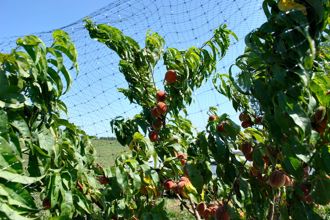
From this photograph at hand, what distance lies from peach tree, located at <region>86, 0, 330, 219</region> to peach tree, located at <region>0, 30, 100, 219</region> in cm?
25

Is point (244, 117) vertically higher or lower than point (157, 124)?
lower

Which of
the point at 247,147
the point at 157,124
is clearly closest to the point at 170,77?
the point at 157,124

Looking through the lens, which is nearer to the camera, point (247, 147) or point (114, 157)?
point (247, 147)

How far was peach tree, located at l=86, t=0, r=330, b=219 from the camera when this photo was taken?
1.27 metres

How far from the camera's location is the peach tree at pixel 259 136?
4.17 feet

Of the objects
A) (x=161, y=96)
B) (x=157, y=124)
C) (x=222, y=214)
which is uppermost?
(x=161, y=96)

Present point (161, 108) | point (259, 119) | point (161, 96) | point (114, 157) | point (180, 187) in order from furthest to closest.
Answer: point (114, 157), point (161, 96), point (161, 108), point (259, 119), point (180, 187)

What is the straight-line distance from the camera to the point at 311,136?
1266 millimetres

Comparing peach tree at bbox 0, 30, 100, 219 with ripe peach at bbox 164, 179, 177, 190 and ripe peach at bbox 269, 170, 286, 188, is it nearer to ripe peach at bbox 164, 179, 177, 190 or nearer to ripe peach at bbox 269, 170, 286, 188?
ripe peach at bbox 164, 179, 177, 190

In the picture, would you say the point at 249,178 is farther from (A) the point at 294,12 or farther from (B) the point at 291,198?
(A) the point at 294,12

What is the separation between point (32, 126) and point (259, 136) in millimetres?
854

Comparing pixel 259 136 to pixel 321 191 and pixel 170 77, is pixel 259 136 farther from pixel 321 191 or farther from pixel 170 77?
pixel 170 77

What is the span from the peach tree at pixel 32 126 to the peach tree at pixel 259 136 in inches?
9.9

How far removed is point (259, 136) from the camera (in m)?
1.66
